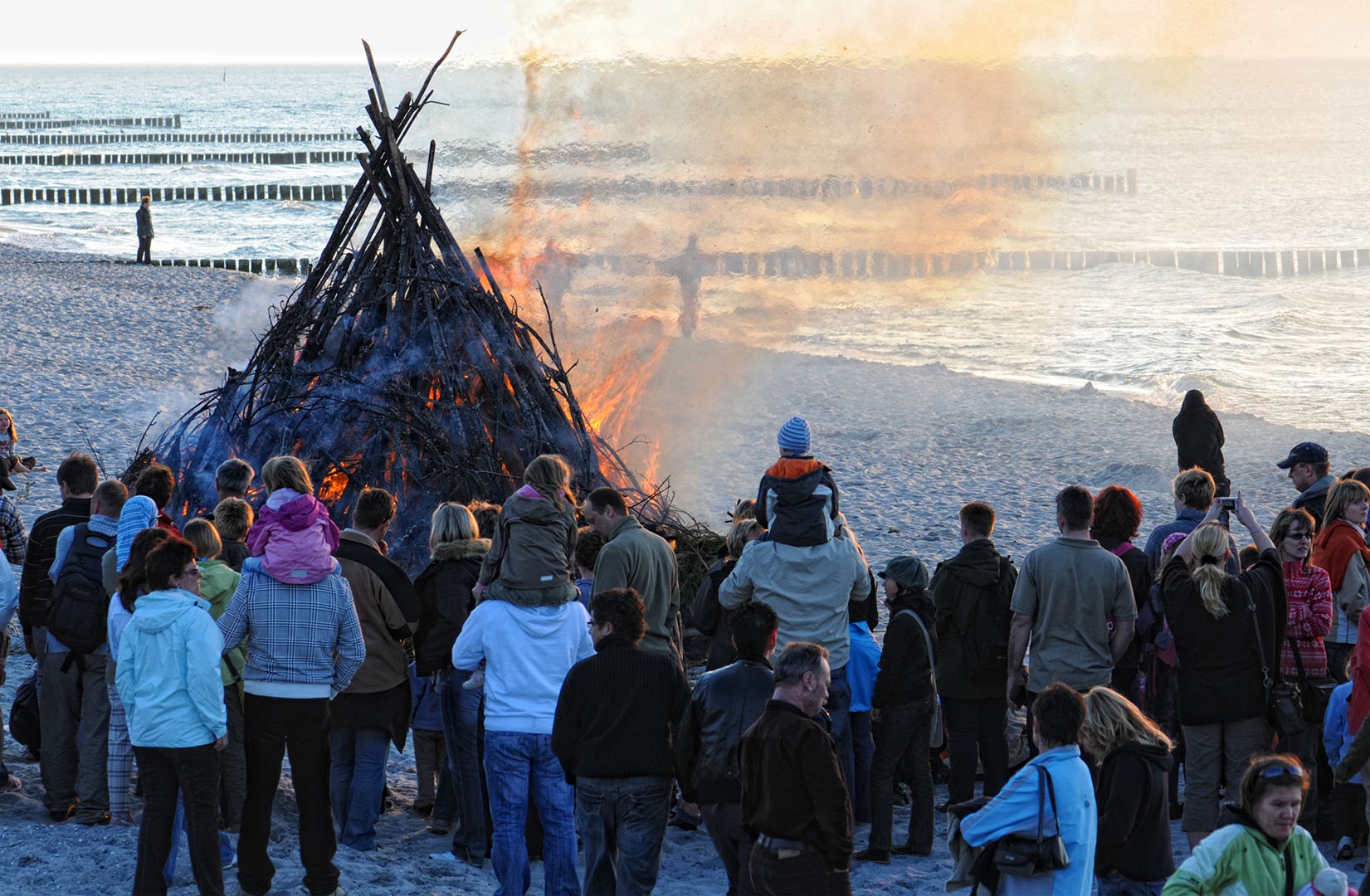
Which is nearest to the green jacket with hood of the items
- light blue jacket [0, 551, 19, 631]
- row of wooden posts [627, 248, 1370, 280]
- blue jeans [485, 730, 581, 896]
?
blue jeans [485, 730, 581, 896]

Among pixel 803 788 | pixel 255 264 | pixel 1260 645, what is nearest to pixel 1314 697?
pixel 1260 645

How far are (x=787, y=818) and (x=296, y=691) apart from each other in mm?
2205

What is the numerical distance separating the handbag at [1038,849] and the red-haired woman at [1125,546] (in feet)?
8.92

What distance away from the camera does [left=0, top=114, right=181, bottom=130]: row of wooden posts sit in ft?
346

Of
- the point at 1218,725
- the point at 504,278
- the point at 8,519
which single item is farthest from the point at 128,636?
the point at 504,278

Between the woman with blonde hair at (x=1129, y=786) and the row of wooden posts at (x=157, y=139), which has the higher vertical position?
the row of wooden posts at (x=157, y=139)

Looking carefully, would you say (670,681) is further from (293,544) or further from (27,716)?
(27,716)

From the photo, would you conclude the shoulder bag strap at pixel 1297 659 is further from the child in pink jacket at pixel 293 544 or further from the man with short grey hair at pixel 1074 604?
the child in pink jacket at pixel 293 544

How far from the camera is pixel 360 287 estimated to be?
1085 cm

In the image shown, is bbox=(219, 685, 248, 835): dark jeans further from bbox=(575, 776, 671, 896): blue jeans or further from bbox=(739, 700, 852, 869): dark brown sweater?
bbox=(739, 700, 852, 869): dark brown sweater

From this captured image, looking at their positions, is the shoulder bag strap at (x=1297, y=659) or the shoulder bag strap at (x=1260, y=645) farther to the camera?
the shoulder bag strap at (x=1297, y=659)

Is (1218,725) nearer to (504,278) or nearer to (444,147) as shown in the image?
(504,278)

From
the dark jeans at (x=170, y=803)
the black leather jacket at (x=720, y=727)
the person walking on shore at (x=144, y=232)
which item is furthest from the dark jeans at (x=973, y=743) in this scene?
the person walking on shore at (x=144, y=232)

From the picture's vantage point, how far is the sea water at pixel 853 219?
1555cm
